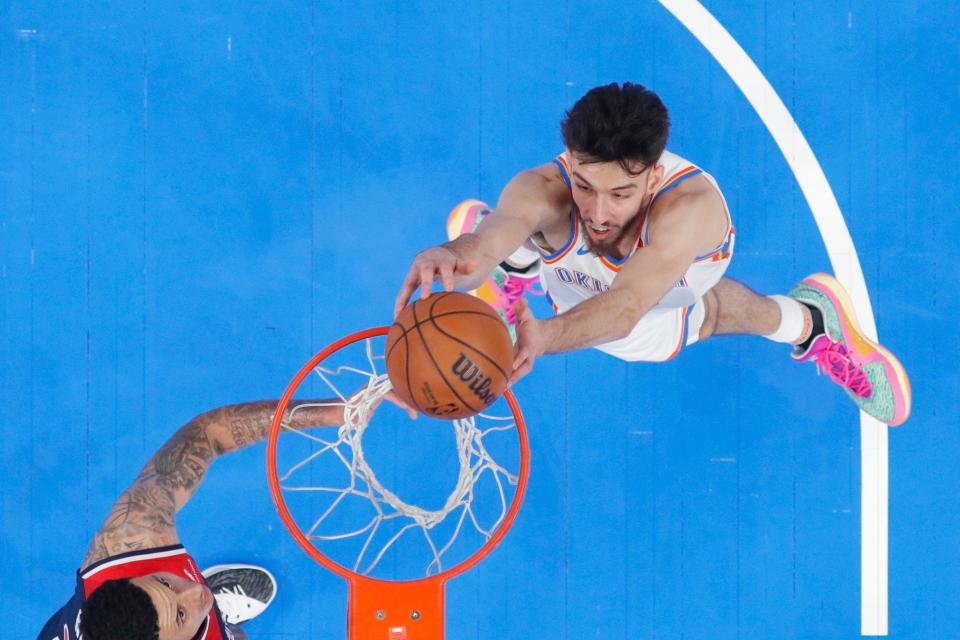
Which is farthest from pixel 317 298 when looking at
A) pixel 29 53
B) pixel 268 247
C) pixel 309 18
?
pixel 29 53

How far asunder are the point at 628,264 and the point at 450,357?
798 mm

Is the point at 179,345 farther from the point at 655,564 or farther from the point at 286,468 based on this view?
the point at 655,564

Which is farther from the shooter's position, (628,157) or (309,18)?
(309,18)

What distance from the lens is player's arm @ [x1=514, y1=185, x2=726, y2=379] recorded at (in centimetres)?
227

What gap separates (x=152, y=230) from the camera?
4109 millimetres

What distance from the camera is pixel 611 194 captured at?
255 cm

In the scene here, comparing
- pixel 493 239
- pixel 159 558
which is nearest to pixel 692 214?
pixel 493 239

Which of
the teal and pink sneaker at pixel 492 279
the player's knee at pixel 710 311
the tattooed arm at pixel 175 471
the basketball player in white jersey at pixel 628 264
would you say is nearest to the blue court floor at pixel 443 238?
the teal and pink sneaker at pixel 492 279

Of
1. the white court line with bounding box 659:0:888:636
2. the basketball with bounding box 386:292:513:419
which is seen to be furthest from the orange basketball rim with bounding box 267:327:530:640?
the white court line with bounding box 659:0:888:636

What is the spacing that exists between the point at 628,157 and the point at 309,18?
2.48 metres

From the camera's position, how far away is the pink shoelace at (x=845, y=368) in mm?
3885

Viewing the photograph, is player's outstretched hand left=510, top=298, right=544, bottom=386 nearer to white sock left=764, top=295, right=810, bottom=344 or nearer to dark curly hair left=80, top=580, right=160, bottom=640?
dark curly hair left=80, top=580, right=160, bottom=640

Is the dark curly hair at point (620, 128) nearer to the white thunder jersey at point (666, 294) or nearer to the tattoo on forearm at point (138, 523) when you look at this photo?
the white thunder jersey at point (666, 294)

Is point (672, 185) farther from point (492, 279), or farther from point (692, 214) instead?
point (492, 279)
